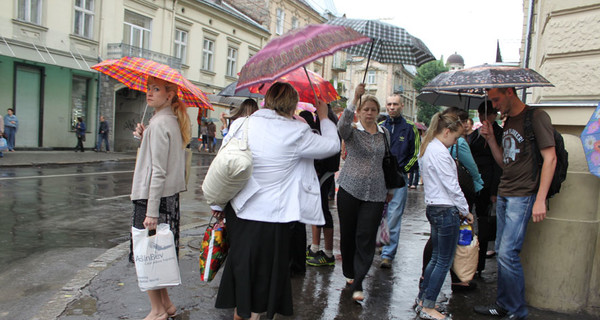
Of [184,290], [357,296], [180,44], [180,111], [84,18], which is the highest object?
[180,44]

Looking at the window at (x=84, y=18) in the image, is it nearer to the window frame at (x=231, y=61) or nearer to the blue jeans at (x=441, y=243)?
the window frame at (x=231, y=61)

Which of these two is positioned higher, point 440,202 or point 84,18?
point 84,18

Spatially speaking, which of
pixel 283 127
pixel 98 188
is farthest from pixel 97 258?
pixel 98 188

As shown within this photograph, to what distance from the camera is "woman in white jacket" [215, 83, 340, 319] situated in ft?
10.3

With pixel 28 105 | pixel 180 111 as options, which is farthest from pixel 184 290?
pixel 28 105

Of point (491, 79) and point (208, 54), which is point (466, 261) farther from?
point (208, 54)

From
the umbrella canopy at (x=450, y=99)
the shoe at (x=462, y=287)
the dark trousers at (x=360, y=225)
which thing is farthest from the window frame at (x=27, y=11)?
the shoe at (x=462, y=287)

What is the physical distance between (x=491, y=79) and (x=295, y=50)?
1630mm

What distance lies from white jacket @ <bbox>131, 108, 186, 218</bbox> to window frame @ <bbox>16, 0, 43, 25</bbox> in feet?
59.5

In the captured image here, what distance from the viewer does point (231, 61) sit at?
30.8 m

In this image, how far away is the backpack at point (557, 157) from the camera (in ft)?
12.1

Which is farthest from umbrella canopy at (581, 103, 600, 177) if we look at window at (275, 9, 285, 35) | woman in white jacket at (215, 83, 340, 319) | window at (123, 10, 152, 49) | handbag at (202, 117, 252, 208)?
window at (275, 9, 285, 35)

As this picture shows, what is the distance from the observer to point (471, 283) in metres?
4.72

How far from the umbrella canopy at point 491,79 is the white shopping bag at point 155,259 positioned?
243cm
